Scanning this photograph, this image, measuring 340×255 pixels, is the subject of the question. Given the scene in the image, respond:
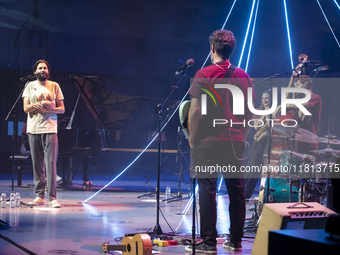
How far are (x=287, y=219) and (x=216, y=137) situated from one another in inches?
30.9

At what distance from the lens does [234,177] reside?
9.89 ft

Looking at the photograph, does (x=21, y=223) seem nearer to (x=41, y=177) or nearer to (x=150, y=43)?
(x=41, y=177)

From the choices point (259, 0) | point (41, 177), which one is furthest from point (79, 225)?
point (259, 0)

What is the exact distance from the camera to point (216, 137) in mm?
2955

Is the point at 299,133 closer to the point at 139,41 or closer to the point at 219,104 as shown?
the point at 219,104

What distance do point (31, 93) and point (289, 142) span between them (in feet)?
10.6

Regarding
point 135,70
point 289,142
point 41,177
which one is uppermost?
point 135,70

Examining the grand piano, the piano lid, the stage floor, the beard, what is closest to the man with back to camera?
the stage floor

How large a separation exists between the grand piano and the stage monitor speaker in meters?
4.66

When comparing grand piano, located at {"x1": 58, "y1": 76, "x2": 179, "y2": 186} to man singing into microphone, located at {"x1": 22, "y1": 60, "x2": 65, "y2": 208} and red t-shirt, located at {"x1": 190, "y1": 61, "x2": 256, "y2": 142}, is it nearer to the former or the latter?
man singing into microphone, located at {"x1": 22, "y1": 60, "x2": 65, "y2": 208}

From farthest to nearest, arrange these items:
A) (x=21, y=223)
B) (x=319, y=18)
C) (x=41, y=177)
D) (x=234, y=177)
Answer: (x=319, y=18), (x=41, y=177), (x=21, y=223), (x=234, y=177)

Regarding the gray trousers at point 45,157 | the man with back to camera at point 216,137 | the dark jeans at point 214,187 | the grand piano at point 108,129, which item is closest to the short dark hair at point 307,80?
the man with back to camera at point 216,137

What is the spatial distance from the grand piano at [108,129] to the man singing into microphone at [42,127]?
186cm

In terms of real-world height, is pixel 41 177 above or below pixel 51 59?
below
